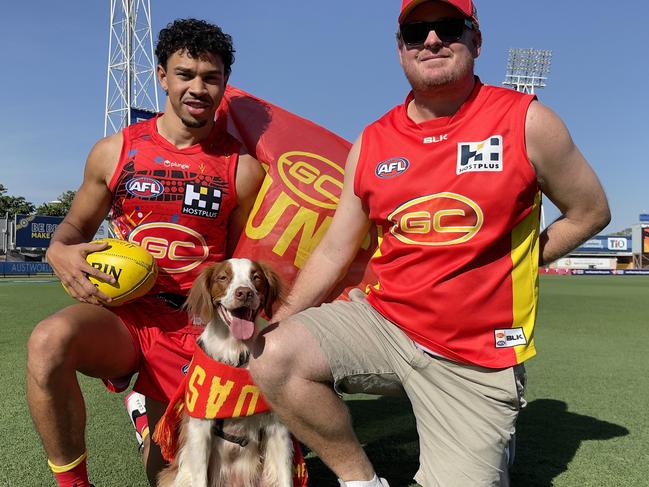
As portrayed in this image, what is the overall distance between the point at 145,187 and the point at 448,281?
6.01ft

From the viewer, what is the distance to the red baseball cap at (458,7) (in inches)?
107

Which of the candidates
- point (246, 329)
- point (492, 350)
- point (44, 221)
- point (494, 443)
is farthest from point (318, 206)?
point (44, 221)

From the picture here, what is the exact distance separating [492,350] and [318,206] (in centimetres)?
144

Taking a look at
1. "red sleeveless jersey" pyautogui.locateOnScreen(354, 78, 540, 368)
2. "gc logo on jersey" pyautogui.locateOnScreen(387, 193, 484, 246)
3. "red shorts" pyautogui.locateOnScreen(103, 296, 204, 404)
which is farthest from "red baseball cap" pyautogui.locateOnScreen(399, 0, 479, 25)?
"red shorts" pyautogui.locateOnScreen(103, 296, 204, 404)

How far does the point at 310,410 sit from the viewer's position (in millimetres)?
2598

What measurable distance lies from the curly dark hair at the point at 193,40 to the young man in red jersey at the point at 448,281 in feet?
3.61

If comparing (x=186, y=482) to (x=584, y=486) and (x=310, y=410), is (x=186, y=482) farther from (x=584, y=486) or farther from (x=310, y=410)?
(x=584, y=486)

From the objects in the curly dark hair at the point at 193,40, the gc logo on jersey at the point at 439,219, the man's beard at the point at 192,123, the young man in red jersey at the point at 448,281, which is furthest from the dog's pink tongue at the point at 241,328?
Answer: the curly dark hair at the point at 193,40

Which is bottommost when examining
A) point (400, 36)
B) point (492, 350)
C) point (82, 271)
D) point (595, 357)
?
point (595, 357)

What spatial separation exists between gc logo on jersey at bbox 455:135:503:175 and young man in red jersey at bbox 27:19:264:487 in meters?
1.43

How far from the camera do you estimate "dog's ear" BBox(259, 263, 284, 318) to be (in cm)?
312

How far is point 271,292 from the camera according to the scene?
3.13 meters

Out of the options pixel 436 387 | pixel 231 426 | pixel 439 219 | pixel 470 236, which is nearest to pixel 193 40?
pixel 439 219

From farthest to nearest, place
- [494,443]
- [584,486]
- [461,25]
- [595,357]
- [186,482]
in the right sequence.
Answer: [595,357] < [584,486] < [186,482] < [461,25] < [494,443]
